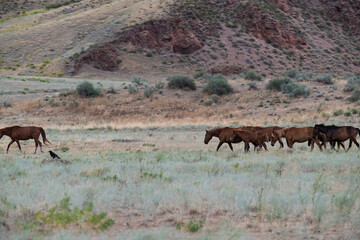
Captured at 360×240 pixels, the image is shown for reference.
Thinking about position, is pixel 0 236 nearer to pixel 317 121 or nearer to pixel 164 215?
pixel 164 215

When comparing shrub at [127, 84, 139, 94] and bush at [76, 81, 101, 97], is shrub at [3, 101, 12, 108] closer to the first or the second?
bush at [76, 81, 101, 97]

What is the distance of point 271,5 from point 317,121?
5025 cm

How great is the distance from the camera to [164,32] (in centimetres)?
6631

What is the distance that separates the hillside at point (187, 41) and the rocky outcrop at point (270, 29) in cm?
15

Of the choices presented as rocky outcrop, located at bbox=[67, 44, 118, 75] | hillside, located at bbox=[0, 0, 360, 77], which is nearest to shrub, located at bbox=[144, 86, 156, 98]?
hillside, located at bbox=[0, 0, 360, 77]

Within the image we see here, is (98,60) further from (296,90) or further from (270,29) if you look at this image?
(296,90)

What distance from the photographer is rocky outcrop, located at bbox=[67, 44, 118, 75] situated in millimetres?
60156

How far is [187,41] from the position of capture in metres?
65.0

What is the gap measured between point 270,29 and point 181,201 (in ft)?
217

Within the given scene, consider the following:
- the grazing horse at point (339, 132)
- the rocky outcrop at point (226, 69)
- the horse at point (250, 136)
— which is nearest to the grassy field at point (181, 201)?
the grazing horse at point (339, 132)

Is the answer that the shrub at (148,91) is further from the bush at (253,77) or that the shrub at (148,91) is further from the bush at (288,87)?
the bush at (253,77)

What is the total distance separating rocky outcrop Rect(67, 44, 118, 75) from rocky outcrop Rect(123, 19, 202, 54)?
437 cm

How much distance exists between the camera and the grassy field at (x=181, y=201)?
6.48 m

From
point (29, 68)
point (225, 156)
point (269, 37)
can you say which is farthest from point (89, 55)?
point (225, 156)
